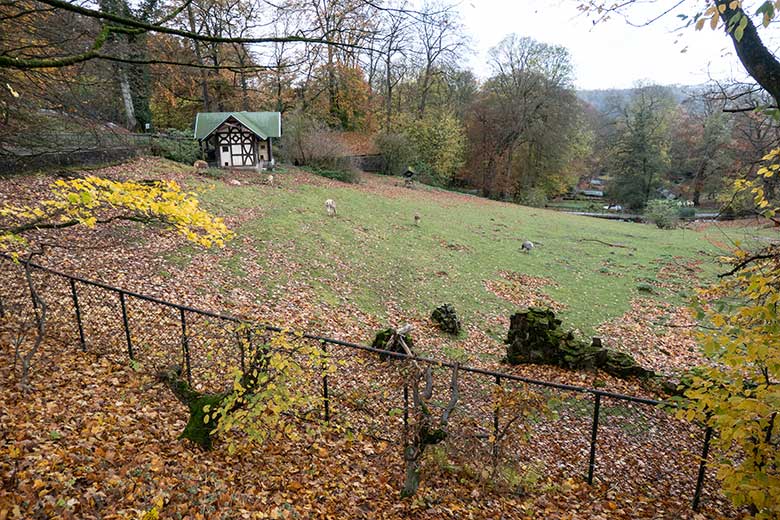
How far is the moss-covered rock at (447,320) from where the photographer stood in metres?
9.77

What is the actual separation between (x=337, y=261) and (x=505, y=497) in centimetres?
933

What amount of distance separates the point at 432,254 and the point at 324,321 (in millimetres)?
7398

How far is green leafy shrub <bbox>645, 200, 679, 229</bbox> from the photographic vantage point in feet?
93.7

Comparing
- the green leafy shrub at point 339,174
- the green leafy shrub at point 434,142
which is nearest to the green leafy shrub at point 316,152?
the green leafy shrub at point 339,174

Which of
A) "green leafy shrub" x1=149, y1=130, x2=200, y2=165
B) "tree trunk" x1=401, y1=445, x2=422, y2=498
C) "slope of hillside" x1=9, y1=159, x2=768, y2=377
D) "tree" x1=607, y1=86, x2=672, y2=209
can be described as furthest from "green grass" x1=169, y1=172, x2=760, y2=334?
"tree" x1=607, y1=86, x2=672, y2=209

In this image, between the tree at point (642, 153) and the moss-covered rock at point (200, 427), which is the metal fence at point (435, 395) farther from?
the tree at point (642, 153)

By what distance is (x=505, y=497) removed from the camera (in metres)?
4.71

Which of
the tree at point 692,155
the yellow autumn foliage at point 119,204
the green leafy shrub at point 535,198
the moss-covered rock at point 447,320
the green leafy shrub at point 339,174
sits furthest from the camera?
the green leafy shrub at point 535,198

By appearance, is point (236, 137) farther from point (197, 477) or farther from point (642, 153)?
point (642, 153)

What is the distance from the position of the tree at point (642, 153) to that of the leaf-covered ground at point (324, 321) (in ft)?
60.2

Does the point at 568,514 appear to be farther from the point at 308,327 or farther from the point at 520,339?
the point at 308,327

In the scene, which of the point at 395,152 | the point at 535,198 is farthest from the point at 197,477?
the point at 535,198

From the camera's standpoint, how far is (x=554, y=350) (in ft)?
26.2

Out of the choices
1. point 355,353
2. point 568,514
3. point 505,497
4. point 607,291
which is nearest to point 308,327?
point 355,353
